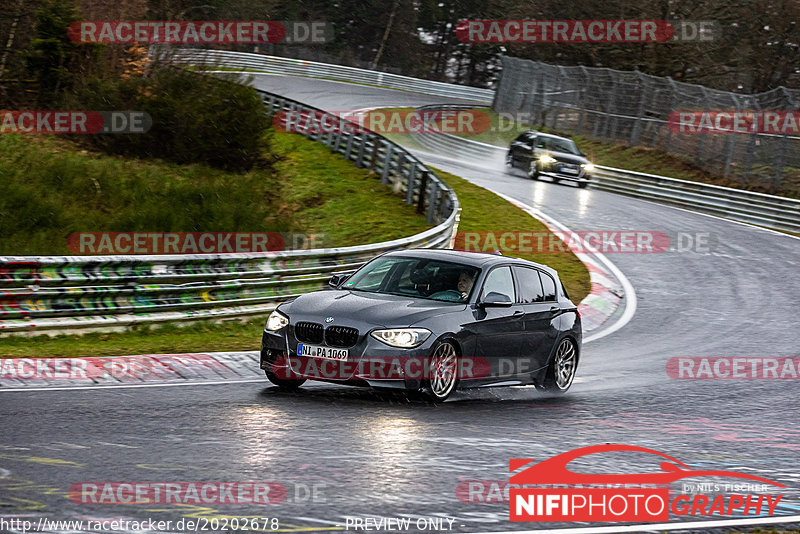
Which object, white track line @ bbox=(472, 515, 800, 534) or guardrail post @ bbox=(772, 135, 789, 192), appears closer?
white track line @ bbox=(472, 515, 800, 534)

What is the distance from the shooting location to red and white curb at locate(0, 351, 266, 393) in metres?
9.89

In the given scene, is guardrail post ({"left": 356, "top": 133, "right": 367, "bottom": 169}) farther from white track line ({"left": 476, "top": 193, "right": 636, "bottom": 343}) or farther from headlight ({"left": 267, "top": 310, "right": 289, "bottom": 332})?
headlight ({"left": 267, "top": 310, "right": 289, "bottom": 332})

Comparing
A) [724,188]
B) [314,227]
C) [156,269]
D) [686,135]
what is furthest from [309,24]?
[156,269]

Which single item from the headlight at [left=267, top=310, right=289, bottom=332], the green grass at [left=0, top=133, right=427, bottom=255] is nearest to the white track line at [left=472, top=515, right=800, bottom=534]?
the headlight at [left=267, top=310, right=289, bottom=332]

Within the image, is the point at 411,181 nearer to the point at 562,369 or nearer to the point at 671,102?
the point at 562,369

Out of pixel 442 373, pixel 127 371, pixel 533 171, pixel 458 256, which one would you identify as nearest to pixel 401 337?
pixel 442 373

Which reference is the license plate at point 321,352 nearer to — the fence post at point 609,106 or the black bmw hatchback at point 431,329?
the black bmw hatchback at point 431,329

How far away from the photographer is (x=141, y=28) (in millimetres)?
29984

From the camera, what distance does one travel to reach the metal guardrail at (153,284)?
1262 cm

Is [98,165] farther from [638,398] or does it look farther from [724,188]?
[724,188]

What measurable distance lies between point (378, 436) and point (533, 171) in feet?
91.5

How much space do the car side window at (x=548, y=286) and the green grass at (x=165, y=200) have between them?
34.4ft

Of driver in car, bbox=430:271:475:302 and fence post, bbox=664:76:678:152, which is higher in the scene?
fence post, bbox=664:76:678:152

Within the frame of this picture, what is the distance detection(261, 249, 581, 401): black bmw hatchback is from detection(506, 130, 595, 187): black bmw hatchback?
22.7m
